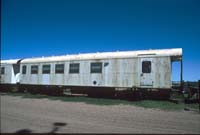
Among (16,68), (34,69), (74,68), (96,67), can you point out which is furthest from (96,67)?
(16,68)

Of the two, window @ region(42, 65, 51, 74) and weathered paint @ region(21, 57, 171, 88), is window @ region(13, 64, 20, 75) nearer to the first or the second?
window @ region(42, 65, 51, 74)

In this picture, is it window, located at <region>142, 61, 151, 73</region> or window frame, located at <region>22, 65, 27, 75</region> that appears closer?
window, located at <region>142, 61, 151, 73</region>

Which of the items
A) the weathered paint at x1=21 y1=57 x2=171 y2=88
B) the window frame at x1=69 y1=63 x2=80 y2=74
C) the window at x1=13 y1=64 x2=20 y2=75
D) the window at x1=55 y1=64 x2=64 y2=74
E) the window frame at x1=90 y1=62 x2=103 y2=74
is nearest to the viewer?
the weathered paint at x1=21 y1=57 x2=171 y2=88

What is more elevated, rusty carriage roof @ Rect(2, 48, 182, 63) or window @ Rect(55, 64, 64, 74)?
rusty carriage roof @ Rect(2, 48, 182, 63)

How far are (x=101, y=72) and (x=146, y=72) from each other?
140 inches

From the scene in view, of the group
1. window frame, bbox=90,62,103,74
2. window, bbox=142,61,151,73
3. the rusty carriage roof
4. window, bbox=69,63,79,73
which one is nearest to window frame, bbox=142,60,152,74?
window, bbox=142,61,151,73

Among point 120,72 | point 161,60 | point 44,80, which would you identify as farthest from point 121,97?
point 44,80

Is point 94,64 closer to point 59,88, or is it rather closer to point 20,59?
point 59,88

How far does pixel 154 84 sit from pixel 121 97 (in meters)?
3.23

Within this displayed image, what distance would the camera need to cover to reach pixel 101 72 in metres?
14.5

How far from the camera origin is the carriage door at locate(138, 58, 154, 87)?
13.0 meters

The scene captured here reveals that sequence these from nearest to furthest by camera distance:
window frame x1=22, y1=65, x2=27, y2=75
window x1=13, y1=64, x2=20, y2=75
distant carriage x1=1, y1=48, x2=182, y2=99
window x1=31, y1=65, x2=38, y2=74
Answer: distant carriage x1=1, y1=48, x2=182, y2=99 < window x1=31, y1=65, x2=38, y2=74 < window frame x1=22, y1=65, x2=27, y2=75 < window x1=13, y1=64, x2=20, y2=75

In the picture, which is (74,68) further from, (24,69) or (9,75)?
(9,75)

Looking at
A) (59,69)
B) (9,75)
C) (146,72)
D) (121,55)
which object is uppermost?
(121,55)
